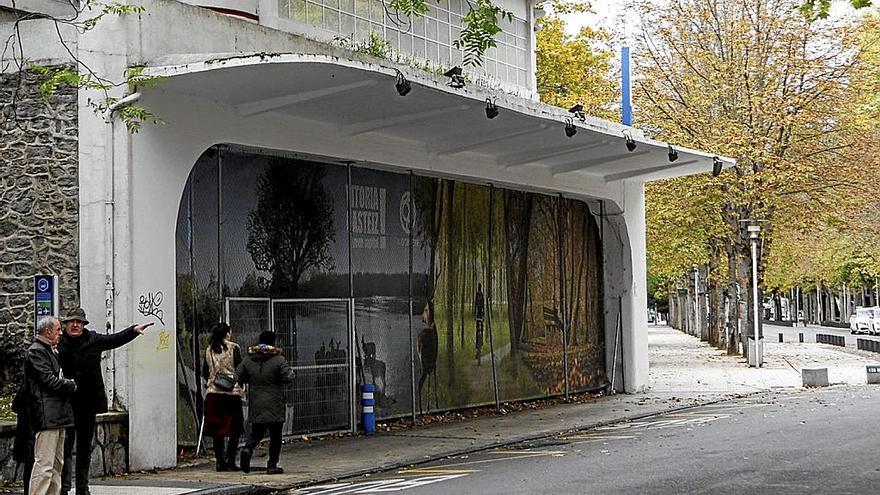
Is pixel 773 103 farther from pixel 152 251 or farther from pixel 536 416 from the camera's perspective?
pixel 152 251

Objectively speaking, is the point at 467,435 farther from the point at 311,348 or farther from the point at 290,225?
the point at 290,225

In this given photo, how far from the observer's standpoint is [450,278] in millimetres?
22469

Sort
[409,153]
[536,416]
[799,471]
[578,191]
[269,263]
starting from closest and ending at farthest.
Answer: [799,471], [269,263], [409,153], [536,416], [578,191]

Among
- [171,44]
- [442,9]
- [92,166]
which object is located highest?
[442,9]

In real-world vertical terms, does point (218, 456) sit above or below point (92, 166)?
below

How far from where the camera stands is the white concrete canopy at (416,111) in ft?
48.5

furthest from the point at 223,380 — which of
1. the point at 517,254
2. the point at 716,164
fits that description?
the point at 716,164

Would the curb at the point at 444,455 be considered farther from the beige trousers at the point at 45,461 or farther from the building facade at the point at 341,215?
the building facade at the point at 341,215

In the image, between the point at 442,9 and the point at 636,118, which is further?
the point at 636,118

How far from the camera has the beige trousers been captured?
434 inches

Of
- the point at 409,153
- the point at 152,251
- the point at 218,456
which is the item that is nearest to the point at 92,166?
the point at 152,251

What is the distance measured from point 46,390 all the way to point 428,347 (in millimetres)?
11380

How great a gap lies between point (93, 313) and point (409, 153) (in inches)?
282

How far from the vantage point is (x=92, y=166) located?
14.6 metres
